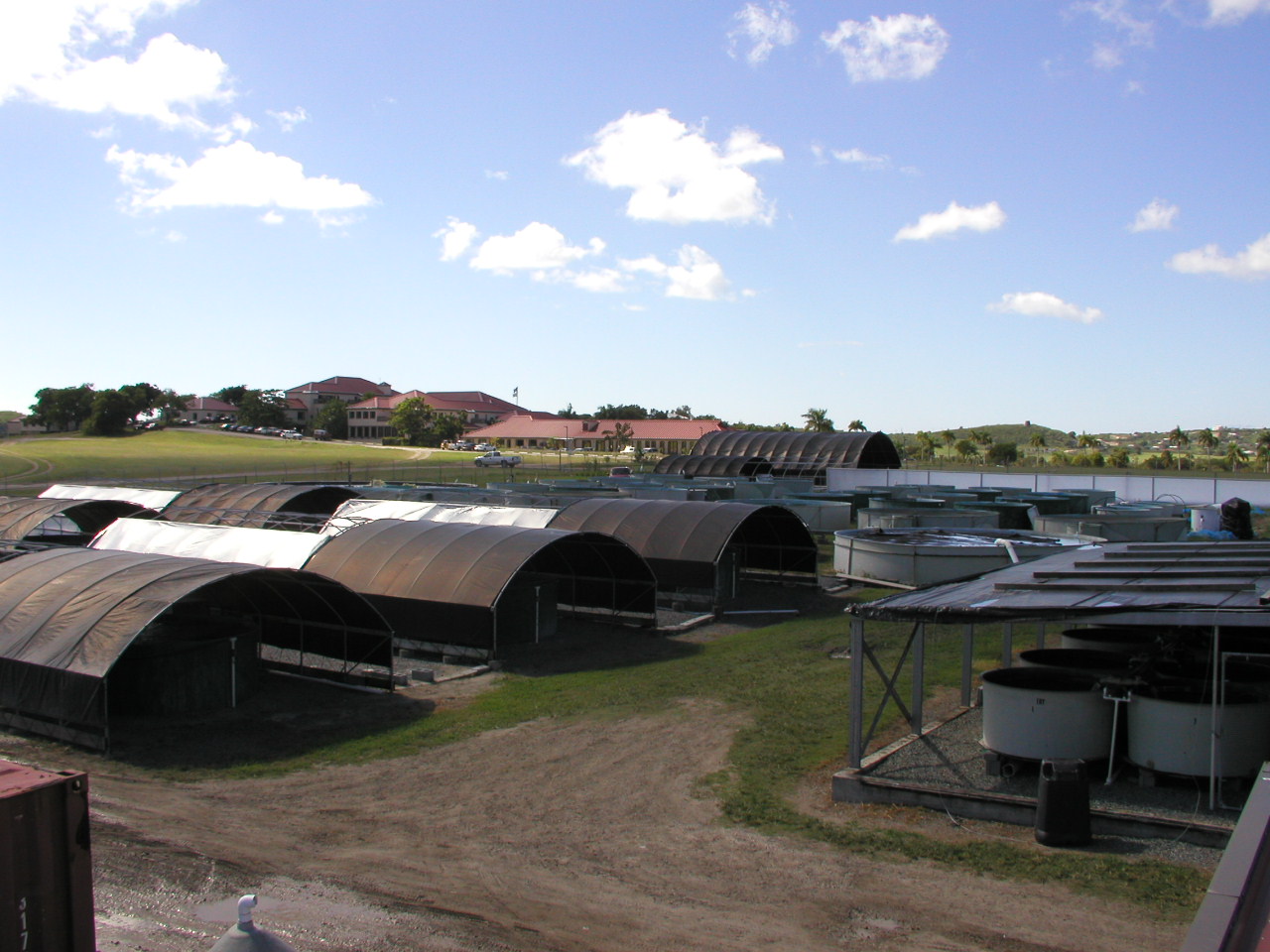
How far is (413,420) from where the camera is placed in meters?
137

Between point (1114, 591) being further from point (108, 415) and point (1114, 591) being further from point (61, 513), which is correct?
point (108, 415)

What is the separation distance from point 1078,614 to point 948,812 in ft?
8.74

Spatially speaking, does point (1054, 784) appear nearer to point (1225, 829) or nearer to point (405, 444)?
point (1225, 829)

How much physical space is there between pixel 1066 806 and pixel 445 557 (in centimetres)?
1502

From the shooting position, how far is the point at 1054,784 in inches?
404

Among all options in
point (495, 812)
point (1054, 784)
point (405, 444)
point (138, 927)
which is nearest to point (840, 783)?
point (1054, 784)

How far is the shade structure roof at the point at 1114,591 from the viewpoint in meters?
10.7

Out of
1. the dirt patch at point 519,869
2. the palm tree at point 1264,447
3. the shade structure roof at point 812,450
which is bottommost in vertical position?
the dirt patch at point 519,869

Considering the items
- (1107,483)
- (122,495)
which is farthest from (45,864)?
(1107,483)

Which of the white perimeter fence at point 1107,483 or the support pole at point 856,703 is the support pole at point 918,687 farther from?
the white perimeter fence at point 1107,483

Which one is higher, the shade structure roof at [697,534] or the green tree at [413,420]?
the green tree at [413,420]

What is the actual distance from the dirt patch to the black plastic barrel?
103 cm

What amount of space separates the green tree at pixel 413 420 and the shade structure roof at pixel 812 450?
6784 centimetres

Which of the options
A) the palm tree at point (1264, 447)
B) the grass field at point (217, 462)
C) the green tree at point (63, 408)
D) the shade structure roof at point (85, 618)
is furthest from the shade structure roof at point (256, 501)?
the green tree at point (63, 408)
